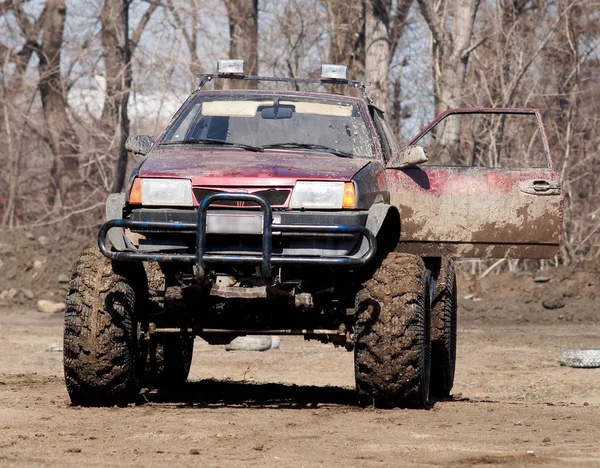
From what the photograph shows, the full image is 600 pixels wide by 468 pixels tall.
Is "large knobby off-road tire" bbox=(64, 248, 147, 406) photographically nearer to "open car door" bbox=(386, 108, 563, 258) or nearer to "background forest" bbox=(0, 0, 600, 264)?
"open car door" bbox=(386, 108, 563, 258)

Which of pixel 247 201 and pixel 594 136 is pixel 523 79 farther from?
pixel 247 201

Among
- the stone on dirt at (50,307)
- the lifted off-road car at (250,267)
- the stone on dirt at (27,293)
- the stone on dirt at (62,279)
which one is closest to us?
the lifted off-road car at (250,267)

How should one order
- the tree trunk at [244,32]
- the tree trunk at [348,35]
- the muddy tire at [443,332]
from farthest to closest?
1. the tree trunk at [348,35]
2. the tree trunk at [244,32]
3. the muddy tire at [443,332]

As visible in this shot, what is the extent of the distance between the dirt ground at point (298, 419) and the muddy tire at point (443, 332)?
0.27m

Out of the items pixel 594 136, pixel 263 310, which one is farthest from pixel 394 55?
pixel 263 310

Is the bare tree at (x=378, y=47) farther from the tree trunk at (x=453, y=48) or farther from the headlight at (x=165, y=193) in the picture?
the headlight at (x=165, y=193)

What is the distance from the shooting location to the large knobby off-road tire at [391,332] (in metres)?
6.98

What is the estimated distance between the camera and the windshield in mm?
8156

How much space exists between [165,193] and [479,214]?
2.59 metres

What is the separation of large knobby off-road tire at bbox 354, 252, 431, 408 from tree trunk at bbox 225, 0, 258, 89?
55.9 feet


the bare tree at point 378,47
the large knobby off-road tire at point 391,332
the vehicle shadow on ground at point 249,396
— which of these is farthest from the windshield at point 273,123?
the bare tree at point 378,47

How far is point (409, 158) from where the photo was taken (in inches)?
313

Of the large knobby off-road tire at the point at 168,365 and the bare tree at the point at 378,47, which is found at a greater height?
the bare tree at the point at 378,47

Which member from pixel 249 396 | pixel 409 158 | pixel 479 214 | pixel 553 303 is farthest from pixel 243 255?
pixel 553 303
